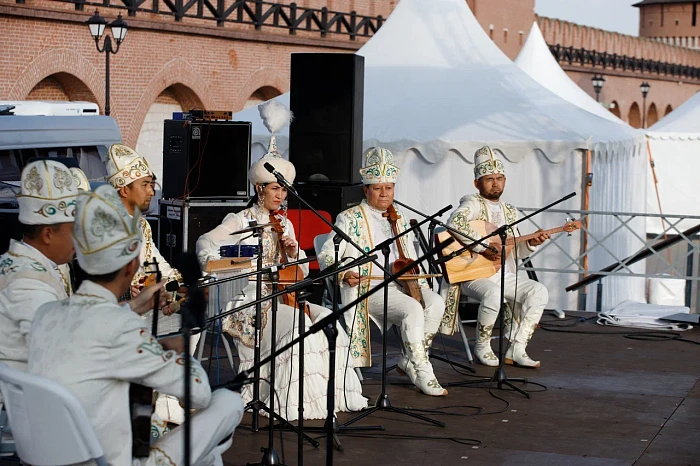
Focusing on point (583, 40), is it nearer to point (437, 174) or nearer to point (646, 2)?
point (646, 2)

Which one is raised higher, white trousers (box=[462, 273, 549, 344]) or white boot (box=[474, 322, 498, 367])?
white trousers (box=[462, 273, 549, 344])

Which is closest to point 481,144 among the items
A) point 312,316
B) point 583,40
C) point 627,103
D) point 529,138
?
point 529,138

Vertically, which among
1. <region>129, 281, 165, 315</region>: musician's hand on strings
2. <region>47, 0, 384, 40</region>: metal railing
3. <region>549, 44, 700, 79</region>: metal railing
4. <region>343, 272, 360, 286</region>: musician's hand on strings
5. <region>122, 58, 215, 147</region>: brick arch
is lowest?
<region>343, 272, 360, 286</region>: musician's hand on strings

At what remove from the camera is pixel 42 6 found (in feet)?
65.4

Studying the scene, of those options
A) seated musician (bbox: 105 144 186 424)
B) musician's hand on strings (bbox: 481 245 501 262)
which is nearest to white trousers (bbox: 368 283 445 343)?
musician's hand on strings (bbox: 481 245 501 262)

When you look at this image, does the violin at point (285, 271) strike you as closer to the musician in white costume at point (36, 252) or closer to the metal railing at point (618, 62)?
the musician in white costume at point (36, 252)

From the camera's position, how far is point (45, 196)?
4.30 meters

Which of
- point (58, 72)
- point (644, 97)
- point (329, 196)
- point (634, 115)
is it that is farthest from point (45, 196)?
point (634, 115)

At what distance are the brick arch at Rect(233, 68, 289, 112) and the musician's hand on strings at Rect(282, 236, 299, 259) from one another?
1891 centimetres

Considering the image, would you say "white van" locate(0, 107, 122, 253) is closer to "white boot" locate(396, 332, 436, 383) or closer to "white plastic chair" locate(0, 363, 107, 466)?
"white boot" locate(396, 332, 436, 383)

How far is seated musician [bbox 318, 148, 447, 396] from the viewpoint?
7.02 m

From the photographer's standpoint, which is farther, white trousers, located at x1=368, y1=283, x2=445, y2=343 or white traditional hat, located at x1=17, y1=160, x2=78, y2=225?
white trousers, located at x1=368, y1=283, x2=445, y2=343

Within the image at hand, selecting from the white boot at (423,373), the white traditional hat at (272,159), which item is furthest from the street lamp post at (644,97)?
the white boot at (423,373)

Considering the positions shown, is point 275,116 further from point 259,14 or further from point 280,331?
point 259,14
